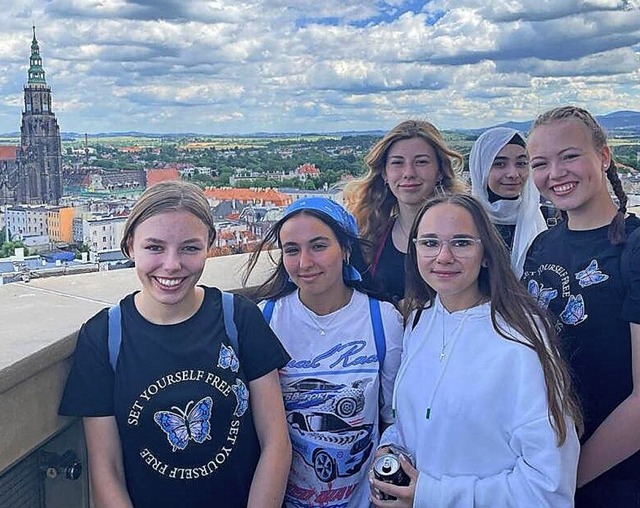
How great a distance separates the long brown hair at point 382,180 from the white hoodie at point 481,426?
1042mm

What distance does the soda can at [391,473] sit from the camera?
1740mm

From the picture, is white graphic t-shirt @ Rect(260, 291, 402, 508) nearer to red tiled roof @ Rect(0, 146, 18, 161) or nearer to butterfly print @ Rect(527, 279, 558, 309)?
butterfly print @ Rect(527, 279, 558, 309)

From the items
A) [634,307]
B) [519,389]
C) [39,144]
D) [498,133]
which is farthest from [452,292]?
[39,144]

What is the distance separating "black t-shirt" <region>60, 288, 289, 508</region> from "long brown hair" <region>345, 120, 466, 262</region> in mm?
1196

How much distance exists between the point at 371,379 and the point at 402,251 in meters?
0.80

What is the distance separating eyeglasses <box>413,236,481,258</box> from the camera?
5.97 ft

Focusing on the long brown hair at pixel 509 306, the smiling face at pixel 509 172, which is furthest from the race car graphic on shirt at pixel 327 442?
the smiling face at pixel 509 172

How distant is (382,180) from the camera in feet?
9.56

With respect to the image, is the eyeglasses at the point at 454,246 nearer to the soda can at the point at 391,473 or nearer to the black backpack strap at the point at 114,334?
the soda can at the point at 391,473

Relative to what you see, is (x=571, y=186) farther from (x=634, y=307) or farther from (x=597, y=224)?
(x=634, y=307)

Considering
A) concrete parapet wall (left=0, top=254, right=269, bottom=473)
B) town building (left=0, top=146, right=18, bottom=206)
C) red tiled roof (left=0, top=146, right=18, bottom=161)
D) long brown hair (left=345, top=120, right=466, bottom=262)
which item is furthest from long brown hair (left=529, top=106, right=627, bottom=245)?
town building (left=0, top=146, right=18, bottom=206)

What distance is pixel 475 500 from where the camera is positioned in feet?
5.38

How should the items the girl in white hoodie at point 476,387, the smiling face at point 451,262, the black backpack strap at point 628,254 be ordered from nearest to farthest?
the girl in white hoodie at point 476,387, the black backpack strap at point 628,254, the smiling face at point 451,262

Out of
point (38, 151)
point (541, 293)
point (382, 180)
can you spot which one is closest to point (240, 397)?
point (541, 293)
